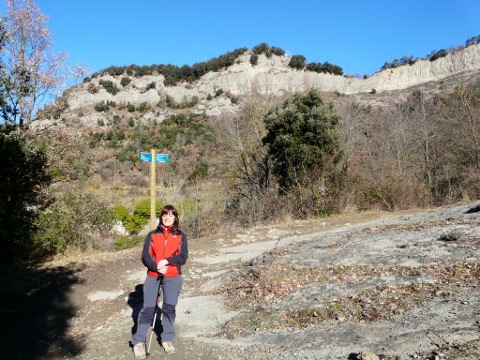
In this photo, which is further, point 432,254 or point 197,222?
point 197,222

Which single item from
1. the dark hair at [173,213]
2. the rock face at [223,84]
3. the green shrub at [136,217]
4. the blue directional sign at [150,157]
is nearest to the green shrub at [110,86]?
the rock face at [223,84]

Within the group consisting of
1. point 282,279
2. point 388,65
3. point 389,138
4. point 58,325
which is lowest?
point 58,325

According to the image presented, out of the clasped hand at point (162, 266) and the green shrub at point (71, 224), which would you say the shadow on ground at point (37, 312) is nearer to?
the green shrub at point (71, 224)

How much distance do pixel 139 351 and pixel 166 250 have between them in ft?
3.73

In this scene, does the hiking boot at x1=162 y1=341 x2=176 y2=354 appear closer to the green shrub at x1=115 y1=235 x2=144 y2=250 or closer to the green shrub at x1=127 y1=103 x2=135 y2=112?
the green shrub at x1=115 y1=235 x2=144 y2=250

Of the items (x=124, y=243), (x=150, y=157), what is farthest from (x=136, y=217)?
(x=150, y=157)

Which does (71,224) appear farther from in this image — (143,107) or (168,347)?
(143,107)

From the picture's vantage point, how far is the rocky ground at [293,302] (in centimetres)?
373

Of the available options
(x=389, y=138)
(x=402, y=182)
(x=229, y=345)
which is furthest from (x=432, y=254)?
(x=389, y=138)

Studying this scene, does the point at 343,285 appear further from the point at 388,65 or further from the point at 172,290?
the point at 388,65

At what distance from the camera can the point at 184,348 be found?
426cm

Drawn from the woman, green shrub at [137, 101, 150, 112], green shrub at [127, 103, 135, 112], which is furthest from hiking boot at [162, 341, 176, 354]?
green shrub at [127, 103, 135, 112]

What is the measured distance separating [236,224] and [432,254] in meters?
8.32

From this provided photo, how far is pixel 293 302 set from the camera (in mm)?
5098
